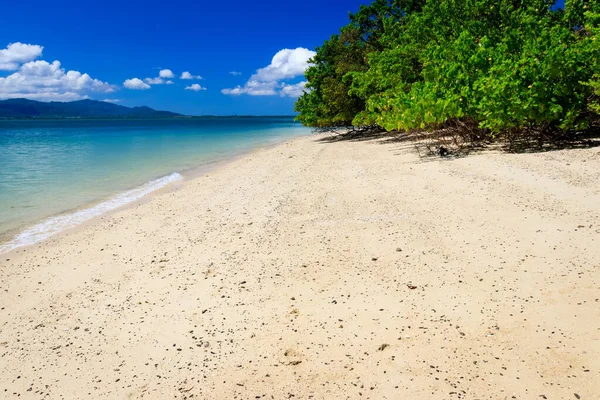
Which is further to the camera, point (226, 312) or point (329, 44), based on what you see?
point (329, 44)

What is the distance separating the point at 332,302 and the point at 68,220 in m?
8.14

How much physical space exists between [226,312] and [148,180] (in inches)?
512

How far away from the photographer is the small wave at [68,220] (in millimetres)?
8133

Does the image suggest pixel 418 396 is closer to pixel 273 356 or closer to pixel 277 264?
pixel 273 356

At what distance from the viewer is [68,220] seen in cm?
971

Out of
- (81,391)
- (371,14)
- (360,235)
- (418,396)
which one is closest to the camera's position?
(418,396)

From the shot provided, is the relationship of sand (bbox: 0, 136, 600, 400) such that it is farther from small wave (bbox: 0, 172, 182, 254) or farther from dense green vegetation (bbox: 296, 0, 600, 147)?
dense green vegetation (bbox: 296, 0, 600, 147)

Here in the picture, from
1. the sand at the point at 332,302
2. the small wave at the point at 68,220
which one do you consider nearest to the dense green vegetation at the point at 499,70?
the sand at the point at 332,302

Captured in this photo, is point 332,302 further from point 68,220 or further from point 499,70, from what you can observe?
point 499,70

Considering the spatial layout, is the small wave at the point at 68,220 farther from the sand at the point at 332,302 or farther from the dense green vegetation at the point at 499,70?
the dense green vegetation at the point at 499,70

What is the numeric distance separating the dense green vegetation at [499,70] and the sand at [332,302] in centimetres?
264

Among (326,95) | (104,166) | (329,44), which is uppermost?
(329,44)

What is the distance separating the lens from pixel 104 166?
20.6 metres

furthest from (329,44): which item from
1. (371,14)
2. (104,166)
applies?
(104,166)
